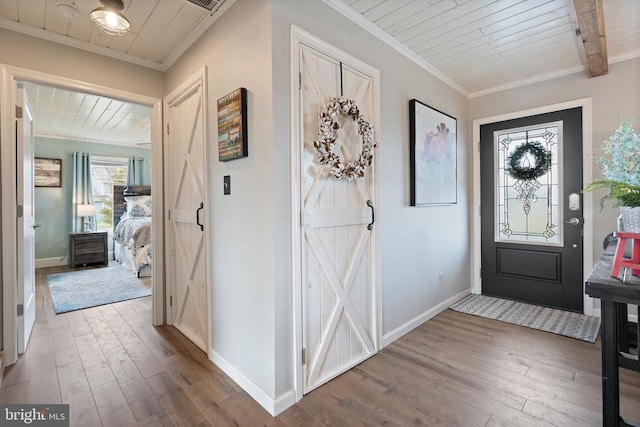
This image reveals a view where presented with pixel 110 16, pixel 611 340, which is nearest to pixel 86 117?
pixel 110 16

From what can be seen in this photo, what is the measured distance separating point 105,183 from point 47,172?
1.02 m

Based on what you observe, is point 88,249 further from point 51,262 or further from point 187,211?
point 187,211

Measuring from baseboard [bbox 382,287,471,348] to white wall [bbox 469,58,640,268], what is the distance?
1410mm

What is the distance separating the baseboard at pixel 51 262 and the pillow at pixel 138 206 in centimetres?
144

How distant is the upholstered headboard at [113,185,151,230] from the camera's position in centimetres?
654

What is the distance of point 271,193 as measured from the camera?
1.73 metres

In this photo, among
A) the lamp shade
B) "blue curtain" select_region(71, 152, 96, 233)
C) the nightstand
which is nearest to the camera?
the nightstand

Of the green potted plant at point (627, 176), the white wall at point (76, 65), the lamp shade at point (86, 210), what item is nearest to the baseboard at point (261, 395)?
the green potted plant at point (627, 176)

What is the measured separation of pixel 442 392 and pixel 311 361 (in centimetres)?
84

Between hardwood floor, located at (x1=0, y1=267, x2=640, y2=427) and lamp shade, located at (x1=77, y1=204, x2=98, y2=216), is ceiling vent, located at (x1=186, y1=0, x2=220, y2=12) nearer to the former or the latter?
hardwood floor, located at (x1=0, y1=267, x2=640, y2=427)

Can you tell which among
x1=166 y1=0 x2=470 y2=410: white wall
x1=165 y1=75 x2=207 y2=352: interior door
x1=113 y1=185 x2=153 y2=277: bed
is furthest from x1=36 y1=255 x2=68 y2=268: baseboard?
x1=166 y1=0 x2=470 y2=410: white wall

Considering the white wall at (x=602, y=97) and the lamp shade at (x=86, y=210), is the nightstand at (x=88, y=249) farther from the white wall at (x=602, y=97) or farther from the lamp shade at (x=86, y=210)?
the white wall at (x=602, y=97)

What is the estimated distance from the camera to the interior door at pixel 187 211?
2459 millimetres

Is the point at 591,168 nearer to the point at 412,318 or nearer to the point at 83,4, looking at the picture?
the point at 412,318
